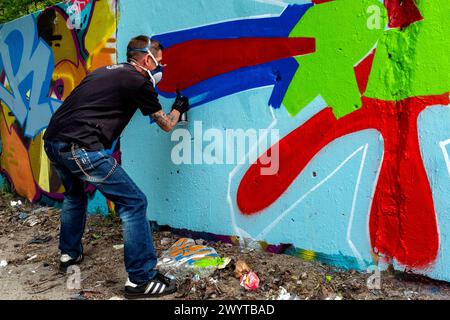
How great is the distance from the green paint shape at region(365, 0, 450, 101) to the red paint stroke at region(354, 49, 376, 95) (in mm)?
25

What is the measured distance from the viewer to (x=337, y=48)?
110 inches

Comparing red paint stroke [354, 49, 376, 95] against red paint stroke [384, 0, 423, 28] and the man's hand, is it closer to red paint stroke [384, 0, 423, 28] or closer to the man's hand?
red paint stroke [384, 0, 423, 28]

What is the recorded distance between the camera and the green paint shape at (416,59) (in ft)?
8.07

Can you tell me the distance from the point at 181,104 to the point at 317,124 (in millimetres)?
1043

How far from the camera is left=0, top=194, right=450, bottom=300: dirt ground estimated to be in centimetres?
268

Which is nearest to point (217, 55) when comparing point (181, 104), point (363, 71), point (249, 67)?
point (249, 67)

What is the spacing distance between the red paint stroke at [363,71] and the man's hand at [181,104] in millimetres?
1282

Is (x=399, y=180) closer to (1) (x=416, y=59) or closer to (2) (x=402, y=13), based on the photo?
(1) (x=416, y=59)

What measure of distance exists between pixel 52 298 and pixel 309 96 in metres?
2.12

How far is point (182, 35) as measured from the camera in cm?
355

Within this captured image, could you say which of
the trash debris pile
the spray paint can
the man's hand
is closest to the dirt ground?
the trash debris pile

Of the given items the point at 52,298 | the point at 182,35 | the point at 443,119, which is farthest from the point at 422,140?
the point at 52,298

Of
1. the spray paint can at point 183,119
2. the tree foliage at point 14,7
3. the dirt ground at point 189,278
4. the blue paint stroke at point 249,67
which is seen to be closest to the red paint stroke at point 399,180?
the dirt ground at point 189,278

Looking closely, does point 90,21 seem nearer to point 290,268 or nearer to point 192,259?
point 192,259
